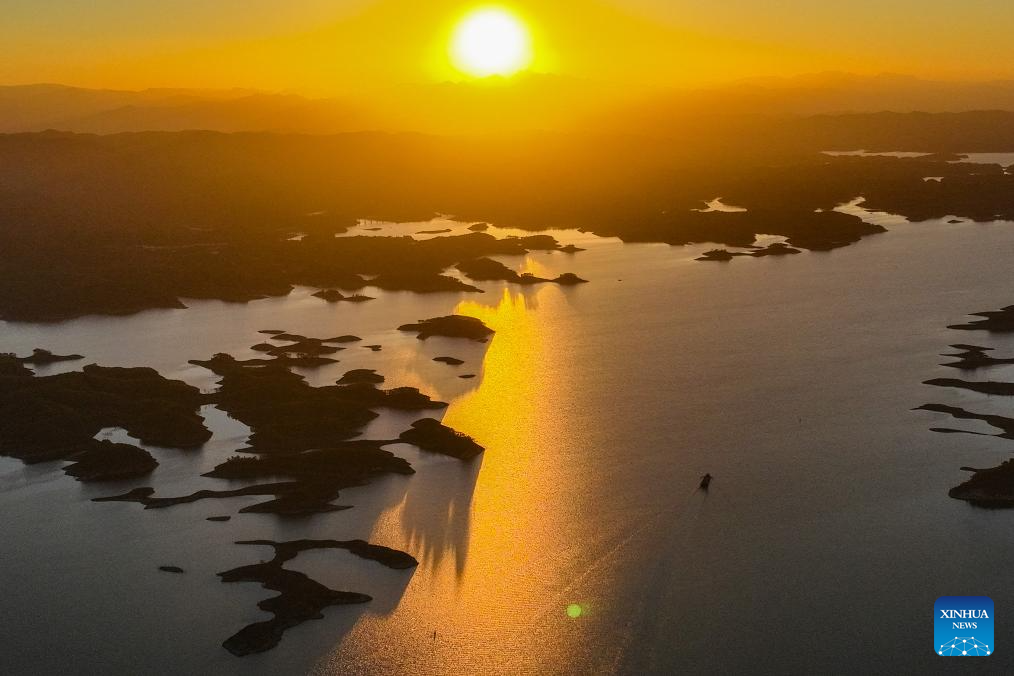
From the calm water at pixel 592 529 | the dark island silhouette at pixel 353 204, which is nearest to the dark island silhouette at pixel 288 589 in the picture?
the calm water at pixel 592 529

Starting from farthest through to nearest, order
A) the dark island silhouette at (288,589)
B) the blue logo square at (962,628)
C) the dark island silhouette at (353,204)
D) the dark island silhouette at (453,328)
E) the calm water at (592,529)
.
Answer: the dark island silhouette at (353,204)
the dark island silhouette at (453,328)
the calm water at (592,529)
the dark island silhouette at (288,589)
the blue logo square at (962,628)

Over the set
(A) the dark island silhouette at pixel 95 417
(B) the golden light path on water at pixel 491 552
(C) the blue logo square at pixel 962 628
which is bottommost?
(C) the blue logo square at pixel 962 628

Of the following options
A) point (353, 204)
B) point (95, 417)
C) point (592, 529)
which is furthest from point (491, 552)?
point (353, 204)

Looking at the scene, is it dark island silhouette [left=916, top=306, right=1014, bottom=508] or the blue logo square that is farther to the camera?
dark island silhouette [left=916, top=306, right=1014, bottom=508]

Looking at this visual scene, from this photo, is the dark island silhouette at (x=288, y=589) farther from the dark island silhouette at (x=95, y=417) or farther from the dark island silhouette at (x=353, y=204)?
the dark island silhouette at (x=353, y=204)

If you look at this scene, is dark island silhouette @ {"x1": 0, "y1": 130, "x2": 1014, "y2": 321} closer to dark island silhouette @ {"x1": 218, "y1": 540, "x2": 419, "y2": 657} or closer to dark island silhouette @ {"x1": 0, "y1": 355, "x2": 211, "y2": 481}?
dark island silhouette @ {"x1": 0, "y1": 355, "x2": 211, "y2": 481}

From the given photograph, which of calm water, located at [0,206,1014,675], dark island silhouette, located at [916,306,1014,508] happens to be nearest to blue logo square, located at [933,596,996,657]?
calm water, located at [0,206,1014,675]
